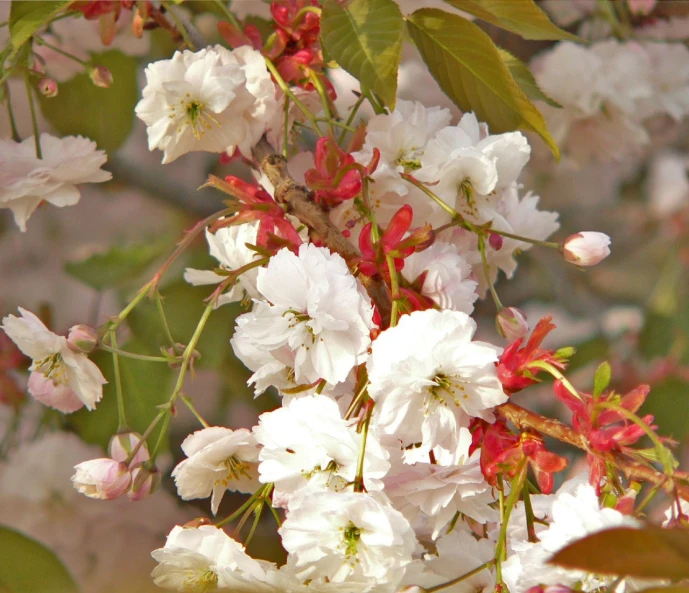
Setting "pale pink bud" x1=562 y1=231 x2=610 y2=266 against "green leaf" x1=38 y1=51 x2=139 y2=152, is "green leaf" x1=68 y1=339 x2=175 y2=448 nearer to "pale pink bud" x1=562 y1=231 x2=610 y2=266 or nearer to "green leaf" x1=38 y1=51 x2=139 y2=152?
"green leaf" x1=38 y1=51 x2=139 y2=152

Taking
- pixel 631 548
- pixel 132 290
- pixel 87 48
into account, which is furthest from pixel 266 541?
pixel 631 548

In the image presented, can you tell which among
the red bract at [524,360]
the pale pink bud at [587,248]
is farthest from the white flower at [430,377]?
the pale pink bud at [587,248]

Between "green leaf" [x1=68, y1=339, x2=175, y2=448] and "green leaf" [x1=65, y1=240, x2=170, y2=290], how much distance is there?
170mm

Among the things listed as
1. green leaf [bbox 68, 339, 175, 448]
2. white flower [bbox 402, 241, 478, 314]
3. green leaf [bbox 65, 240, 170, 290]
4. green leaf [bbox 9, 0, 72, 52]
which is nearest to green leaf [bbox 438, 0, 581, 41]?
white flower [bbox 402, 241, 478, 314]

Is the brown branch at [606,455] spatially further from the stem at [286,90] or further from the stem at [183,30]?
the stem at [183,30]

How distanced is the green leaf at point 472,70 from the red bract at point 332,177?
9 centimetres

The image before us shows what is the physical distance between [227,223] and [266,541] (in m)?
0.49

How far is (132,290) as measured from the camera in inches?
35.3

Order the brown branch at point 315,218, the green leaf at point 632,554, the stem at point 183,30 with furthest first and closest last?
the stem at point 183,30 < the brown branch at point 315,218 < the green leaf at point 632,554

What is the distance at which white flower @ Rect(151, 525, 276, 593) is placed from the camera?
1.28 ft

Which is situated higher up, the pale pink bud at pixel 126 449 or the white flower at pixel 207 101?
the white flower at pixel 207 101

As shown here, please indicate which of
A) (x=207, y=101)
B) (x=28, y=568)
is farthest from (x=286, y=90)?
(x=28, y=568)

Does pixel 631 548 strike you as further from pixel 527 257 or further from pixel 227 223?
pixel 527 257

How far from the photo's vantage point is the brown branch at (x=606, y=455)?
1.06 ft
